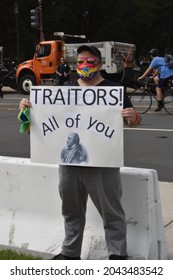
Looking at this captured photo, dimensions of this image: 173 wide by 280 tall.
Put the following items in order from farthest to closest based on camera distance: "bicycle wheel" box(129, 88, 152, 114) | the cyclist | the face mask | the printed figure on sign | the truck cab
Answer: the truck cab
"bicycle wheel" box(129, 88, 152, 114)
the cyclist
the printed figure on sign
the face mask

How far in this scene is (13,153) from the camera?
931 centimetres

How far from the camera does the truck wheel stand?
2367 cm

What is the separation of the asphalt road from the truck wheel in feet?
31.5

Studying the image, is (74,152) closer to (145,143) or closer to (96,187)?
(96,187)

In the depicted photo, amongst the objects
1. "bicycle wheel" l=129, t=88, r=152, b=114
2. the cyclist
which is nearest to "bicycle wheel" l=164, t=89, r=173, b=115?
the cyclist

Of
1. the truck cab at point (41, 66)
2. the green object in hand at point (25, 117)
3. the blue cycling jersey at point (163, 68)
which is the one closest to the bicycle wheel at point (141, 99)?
the blue cycling jersey at point (163, 68)

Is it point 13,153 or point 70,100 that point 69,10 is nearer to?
point 13,153

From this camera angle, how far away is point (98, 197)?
3826 mm

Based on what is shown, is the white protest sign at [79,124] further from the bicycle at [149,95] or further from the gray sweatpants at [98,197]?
the bicycle at [149,95]

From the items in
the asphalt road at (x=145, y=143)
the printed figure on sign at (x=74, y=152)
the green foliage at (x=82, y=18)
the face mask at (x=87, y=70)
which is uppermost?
the green foliage at (x=82, y=18)

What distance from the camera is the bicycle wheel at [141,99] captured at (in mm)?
15164

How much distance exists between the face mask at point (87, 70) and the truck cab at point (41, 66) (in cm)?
1954

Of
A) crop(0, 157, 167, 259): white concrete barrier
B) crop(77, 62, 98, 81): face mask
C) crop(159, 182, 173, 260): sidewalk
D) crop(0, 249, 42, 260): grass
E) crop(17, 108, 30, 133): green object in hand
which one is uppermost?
crop(77, 62, 98, 81): face mask

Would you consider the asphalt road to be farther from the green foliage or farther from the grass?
the green foliage
